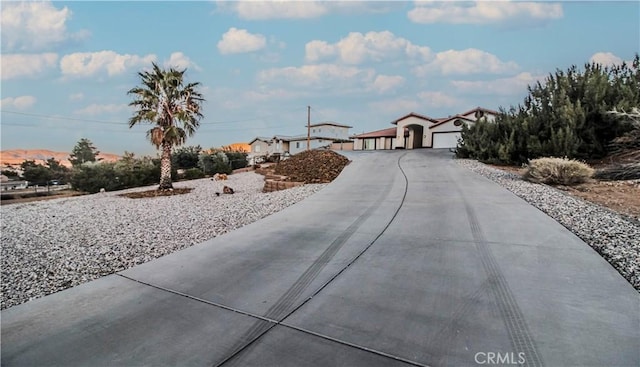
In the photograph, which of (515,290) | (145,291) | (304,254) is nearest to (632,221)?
(515,290)

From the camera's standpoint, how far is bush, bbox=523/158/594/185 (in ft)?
34.0

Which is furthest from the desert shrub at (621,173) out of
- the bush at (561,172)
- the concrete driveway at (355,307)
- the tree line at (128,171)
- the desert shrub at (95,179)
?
the desert shrub at (95,179)

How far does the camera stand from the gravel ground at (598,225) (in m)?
4.38

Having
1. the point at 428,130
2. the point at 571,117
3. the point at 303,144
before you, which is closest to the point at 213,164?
the point at 428,130

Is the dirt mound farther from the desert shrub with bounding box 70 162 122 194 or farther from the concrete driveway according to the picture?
the desert shrub with bounding box 70 162 122 194

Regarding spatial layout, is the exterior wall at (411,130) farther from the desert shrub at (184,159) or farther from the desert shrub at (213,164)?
the desert shrub at (184,159)

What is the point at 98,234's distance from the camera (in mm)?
7379

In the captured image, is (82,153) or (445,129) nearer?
(445,129)

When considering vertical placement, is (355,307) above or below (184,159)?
below

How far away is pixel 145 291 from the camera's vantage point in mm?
4027

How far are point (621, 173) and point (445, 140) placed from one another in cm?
2434

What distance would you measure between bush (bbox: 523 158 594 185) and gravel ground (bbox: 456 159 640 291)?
1359 mm

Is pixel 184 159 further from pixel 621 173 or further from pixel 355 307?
pixel 355 307

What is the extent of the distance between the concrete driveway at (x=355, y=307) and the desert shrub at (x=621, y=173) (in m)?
6.20
